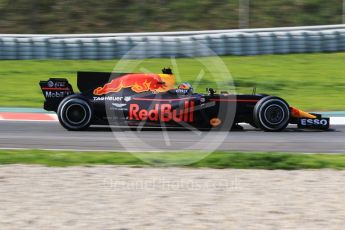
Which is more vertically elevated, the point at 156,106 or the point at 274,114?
the point at 156,106

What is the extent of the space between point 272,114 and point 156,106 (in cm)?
204

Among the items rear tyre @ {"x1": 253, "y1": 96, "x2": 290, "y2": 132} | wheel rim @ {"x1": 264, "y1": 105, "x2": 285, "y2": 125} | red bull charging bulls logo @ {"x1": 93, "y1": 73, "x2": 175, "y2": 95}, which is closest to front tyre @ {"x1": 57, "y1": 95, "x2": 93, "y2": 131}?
red bull charging bulls logo @ {"x1": 93, "y1": 73, "x2": 175, "y2": 95}

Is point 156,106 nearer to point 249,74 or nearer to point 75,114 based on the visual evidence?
point 75,114

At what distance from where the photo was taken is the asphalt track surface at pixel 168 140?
1121 centimetres

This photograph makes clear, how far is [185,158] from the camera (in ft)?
33.1

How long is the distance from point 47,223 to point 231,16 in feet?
62.5

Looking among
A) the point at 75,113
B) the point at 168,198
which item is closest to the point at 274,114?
the point at 75,113

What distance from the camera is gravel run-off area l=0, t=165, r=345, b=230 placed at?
6797 millimetres

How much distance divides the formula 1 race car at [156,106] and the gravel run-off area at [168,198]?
303cm

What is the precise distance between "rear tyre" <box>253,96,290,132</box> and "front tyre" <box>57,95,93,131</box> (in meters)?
2.95

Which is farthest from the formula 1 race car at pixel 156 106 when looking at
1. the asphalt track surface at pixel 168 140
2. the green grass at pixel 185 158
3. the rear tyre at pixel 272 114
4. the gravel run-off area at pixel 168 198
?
the gravel run-off area at pixel 168 198

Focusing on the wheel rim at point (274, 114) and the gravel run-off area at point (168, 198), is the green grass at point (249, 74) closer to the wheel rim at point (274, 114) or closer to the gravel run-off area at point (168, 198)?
the wheel rim at point (274, 114)

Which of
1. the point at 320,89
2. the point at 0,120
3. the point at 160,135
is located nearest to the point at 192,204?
the point at 160,135

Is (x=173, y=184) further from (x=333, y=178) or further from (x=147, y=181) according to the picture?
(x=333, y=178)
